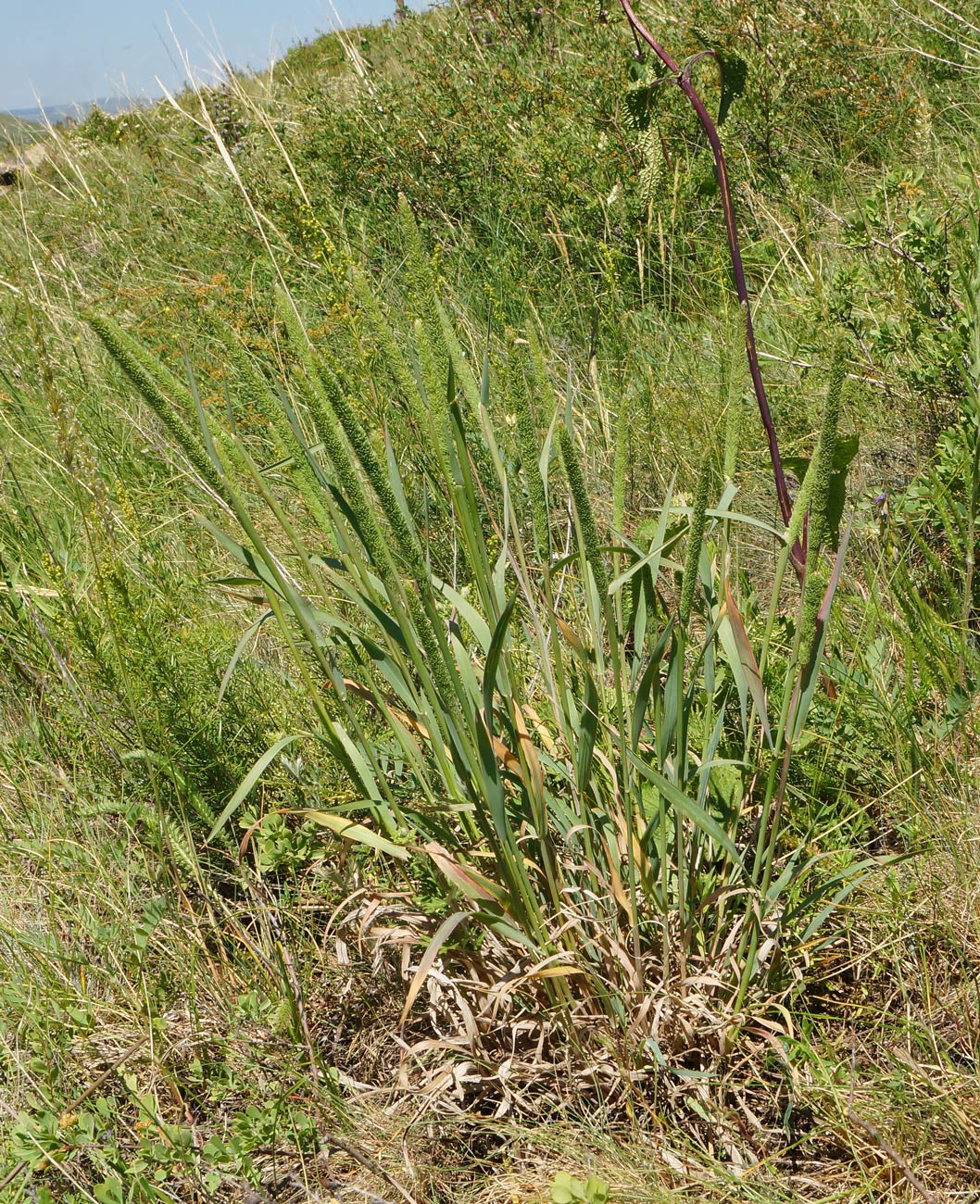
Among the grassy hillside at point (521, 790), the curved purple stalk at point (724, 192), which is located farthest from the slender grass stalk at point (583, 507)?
the curved purple stalk at point (724, 192)

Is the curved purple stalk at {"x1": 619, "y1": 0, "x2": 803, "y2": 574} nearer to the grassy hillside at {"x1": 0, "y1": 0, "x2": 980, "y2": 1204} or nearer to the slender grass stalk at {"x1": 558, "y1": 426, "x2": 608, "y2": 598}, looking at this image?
the grassy hillside at {"x1": 0, "y1": 0, "x2": 980, "y2": 1204}

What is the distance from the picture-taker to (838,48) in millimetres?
4184

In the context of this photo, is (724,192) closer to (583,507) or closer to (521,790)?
(583,507)

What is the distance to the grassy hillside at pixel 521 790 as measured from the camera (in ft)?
4.17

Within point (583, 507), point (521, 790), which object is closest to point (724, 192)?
point (583, 507)

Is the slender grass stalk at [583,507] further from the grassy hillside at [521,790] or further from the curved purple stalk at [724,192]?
the curved purple stalk at [724,192]

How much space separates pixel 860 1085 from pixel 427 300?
46.7 inches

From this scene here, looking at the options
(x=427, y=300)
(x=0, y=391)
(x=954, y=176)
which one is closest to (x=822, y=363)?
(x=954, y=176)

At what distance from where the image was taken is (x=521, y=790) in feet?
4.83

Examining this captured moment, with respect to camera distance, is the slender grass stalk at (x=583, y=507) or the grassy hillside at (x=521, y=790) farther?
the grassy hillside at (x=521, y=790)

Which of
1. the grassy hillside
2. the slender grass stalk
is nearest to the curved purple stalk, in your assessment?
the grassy hillside

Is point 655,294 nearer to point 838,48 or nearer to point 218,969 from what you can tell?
point 838,48

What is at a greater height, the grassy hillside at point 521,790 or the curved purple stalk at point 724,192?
the curved purple stalk at point 724,192

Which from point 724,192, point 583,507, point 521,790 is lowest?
point 521,790
